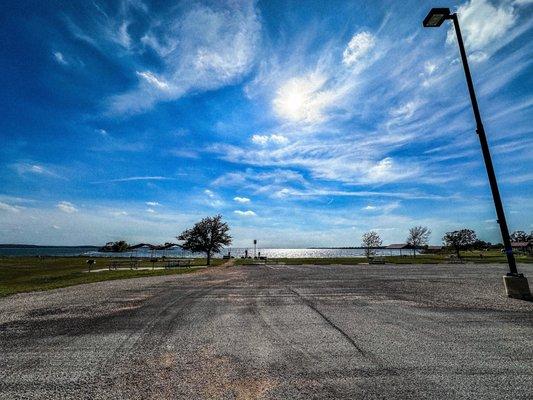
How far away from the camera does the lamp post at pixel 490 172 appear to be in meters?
9.70

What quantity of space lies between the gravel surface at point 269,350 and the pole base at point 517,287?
0.83 meters

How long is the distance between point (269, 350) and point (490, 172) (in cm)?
1050

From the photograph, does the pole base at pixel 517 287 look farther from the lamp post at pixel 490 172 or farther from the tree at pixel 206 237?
the tree at pixel 206 237

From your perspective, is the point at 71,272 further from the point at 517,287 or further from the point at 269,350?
the point at 517,287

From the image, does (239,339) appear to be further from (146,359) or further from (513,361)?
(513,361)

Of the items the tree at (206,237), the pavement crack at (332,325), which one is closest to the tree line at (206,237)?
the tree at (206,237)

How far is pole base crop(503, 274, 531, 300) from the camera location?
9.52 meters

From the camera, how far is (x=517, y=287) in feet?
31.7

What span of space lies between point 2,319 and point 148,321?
3956mm

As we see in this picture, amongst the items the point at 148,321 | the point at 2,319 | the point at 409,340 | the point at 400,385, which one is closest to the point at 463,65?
the point at 409,340

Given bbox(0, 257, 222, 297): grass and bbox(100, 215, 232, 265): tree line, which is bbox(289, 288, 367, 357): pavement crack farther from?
bbox(100, 215, 232, 265): tree line

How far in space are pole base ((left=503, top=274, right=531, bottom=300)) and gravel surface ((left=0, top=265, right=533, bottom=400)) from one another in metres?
0.83

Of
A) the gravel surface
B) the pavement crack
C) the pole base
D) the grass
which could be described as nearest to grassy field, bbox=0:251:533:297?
the grass

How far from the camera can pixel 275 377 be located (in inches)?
156
